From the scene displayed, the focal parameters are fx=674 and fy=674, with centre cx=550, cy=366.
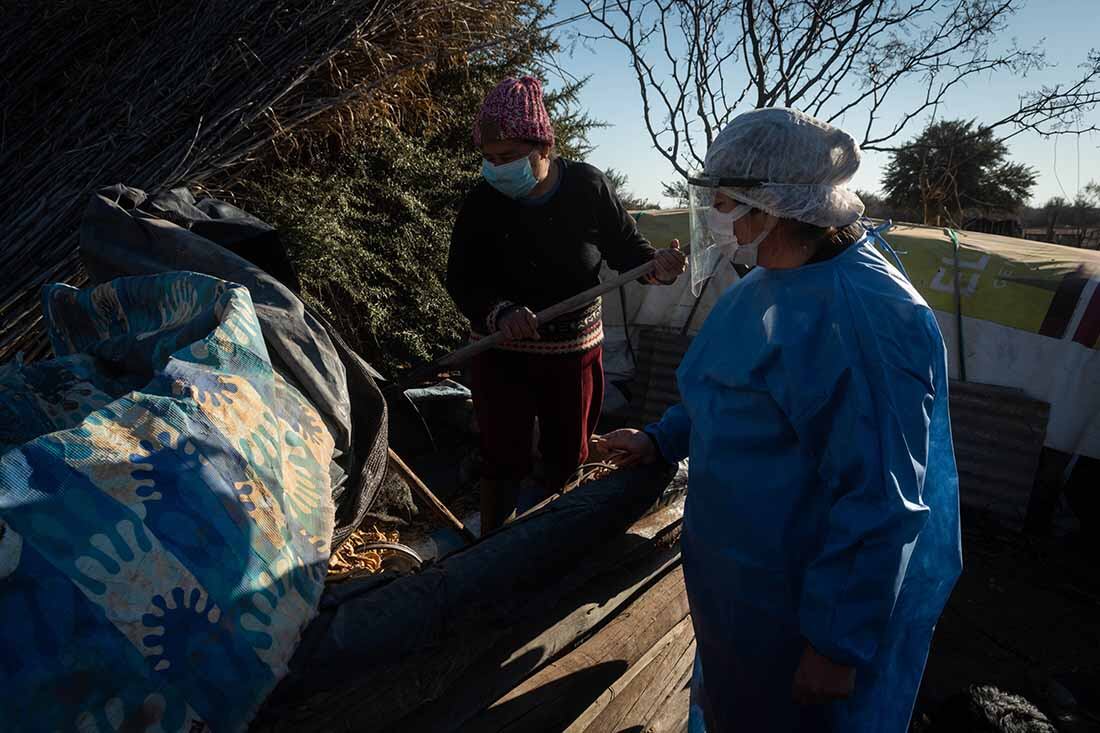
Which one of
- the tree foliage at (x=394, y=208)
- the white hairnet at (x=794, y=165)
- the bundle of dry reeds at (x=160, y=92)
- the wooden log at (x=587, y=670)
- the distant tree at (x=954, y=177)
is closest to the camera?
the white hairnet at (x=794, y=165)

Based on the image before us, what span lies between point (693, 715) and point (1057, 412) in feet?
16.4

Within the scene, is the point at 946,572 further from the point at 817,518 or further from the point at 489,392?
the point at 489,392

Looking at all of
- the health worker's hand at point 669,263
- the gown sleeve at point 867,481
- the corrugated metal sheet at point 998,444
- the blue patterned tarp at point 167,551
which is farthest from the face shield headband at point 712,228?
the corrugated metal sheet at point 998,444

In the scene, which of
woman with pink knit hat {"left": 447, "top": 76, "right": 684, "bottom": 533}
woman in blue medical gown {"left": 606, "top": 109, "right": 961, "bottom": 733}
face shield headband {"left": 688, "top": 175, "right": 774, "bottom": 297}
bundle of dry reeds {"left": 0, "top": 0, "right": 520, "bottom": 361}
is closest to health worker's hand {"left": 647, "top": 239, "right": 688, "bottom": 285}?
woman with pink knit hat {"left": 447, "top": 76, "right": 684, "bottom": 533}

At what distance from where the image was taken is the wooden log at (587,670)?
61.5 inches

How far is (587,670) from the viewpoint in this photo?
1.76 meters

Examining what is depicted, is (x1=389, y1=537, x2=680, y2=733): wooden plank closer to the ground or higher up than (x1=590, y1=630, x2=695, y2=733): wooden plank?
higher up

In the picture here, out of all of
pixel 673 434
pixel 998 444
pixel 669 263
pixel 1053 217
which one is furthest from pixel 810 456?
pixel 1053 217

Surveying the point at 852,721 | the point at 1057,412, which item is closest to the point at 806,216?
the point at 852,721

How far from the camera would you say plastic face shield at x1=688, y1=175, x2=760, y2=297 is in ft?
4.91

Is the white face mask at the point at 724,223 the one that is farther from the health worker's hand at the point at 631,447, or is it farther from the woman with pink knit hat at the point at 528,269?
the woman with pink knit hat at the point at 528,269

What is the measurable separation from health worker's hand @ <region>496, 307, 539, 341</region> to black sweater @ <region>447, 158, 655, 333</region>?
156 mm

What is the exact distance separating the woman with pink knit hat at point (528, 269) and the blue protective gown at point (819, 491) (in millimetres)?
1014

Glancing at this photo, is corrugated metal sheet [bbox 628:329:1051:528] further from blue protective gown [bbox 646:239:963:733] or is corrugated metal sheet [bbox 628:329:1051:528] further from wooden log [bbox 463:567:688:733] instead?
blue protective gown [bbox 646:239:963:733]
